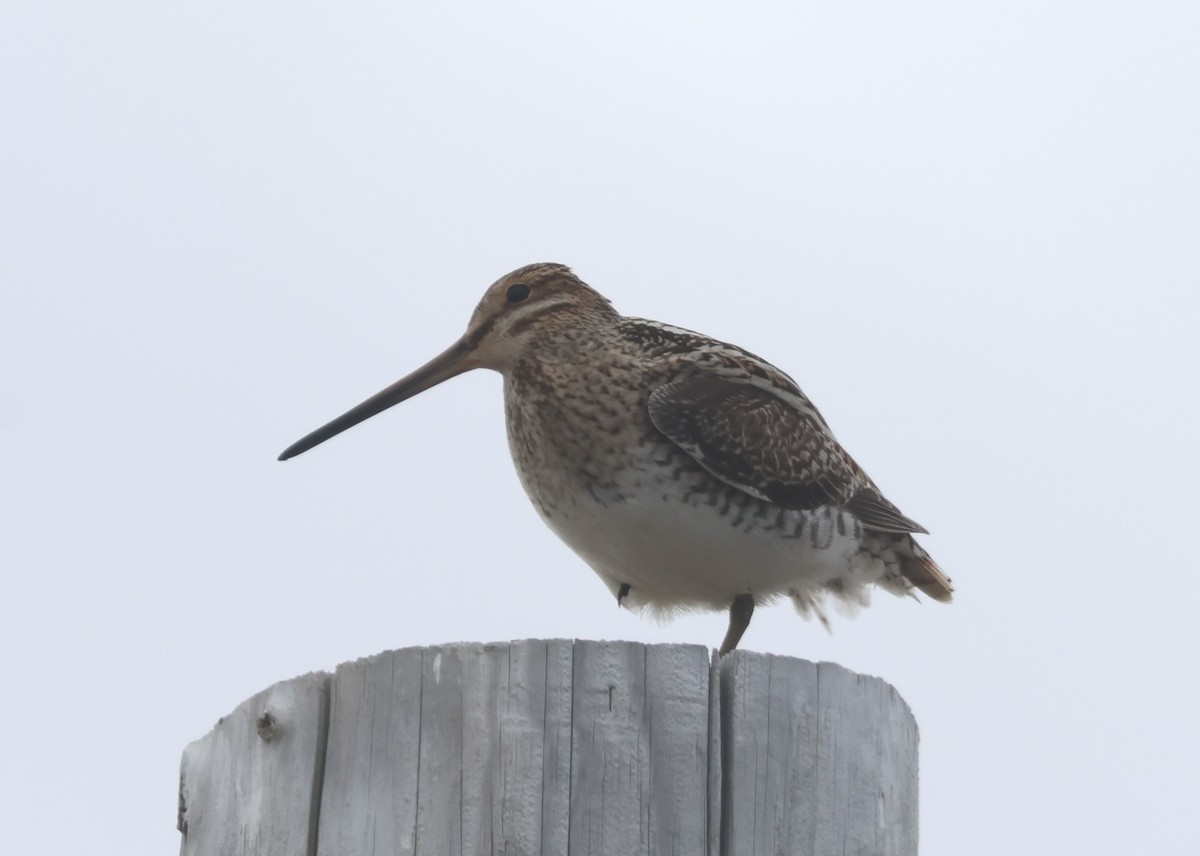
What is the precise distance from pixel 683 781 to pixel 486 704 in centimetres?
42

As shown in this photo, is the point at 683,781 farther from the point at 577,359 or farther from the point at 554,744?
the point at 577,359

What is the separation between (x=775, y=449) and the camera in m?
6.46

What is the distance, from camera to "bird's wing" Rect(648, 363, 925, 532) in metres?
6.15

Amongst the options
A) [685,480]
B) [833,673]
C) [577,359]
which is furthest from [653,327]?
[833,673]

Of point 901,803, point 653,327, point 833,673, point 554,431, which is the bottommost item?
point 901,803

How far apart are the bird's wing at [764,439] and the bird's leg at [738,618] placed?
1.31ft

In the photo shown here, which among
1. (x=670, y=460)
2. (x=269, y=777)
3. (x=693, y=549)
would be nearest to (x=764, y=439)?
(x=670, y=460)

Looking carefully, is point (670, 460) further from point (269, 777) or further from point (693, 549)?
point (269, 777)

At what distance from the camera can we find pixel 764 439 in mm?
6445

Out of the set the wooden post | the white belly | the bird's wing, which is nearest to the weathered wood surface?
the wooden post

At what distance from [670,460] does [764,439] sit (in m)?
0.52

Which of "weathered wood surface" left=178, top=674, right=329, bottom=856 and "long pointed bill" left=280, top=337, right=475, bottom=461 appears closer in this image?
"weathered wood surface" left=178, top=674, right=329, bottom=856

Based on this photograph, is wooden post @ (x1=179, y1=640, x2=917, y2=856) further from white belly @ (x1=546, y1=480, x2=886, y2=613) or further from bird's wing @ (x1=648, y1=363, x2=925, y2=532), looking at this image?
bird's wing @ (x1=648, y1=363, x2=925, y2=532)

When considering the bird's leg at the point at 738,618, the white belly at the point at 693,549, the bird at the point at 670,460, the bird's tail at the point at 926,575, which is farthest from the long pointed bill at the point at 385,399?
the bird's tail at the point at 926,575
